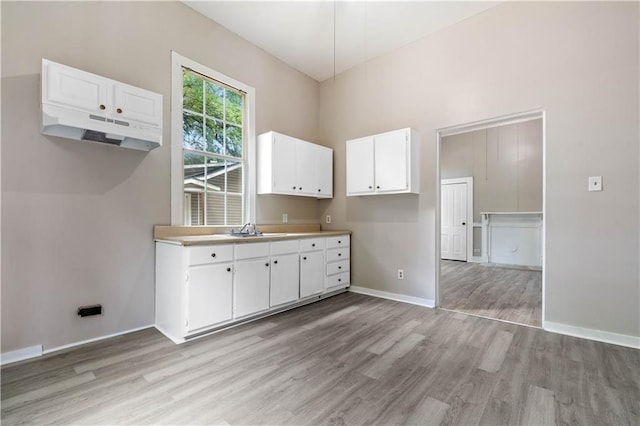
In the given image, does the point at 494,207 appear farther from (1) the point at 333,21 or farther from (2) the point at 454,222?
(1) the point at 333,21

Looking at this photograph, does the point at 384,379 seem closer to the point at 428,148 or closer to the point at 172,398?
the point at 172,398

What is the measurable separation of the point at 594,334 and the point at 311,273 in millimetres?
2784

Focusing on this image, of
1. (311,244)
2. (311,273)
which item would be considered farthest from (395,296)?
(311,244)

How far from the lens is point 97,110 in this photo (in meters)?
2.23

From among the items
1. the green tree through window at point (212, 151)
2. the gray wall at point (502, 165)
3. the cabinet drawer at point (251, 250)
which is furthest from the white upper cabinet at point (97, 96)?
the gray wall at point (502, 165)

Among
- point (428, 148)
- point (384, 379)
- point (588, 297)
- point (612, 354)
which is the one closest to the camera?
point (384, 379)

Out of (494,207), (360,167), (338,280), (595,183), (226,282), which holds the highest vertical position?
(360,167)

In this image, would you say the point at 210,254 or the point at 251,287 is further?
the point at 251,287

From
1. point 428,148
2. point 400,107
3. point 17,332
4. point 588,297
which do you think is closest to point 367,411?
point 588,297

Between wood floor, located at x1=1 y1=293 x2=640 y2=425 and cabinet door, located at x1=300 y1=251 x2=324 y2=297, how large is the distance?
743 mm

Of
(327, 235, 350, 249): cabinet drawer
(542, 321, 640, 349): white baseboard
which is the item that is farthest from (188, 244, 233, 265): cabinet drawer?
(542, 321, 640, 349): white baseboard

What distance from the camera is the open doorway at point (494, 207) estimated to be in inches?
222

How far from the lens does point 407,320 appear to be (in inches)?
121

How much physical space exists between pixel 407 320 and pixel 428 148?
81.2 inches
